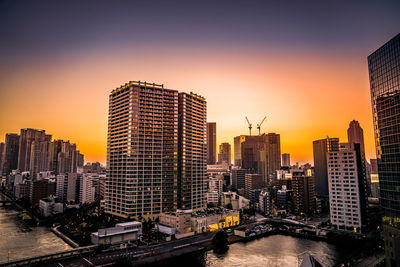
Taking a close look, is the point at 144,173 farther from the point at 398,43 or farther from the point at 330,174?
the point at 398,43

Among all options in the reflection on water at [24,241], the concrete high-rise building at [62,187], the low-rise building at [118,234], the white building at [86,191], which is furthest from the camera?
the concrete high-rise building at [62,187]

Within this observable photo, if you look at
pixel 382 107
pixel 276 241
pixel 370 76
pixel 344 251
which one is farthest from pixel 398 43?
pixel 276 241

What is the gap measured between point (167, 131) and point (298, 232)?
160 ft

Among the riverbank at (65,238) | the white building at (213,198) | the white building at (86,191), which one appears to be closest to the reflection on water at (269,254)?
the riverbank at (65,238)

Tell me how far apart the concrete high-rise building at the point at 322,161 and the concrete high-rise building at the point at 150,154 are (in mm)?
73581

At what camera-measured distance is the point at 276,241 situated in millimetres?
66500

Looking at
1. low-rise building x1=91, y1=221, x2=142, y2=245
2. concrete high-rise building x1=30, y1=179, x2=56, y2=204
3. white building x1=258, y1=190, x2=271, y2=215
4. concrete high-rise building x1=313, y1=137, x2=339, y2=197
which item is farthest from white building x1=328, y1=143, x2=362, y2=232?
concrete high-rise building x1=30, y1=179, x2=56, y2=204

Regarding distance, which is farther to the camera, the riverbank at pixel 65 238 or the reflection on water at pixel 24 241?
the riverbank at pixel 65 238

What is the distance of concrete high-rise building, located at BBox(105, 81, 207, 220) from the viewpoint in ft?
262

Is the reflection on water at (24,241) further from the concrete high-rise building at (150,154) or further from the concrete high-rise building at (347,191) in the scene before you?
the concrete high-rise building at (347,191)

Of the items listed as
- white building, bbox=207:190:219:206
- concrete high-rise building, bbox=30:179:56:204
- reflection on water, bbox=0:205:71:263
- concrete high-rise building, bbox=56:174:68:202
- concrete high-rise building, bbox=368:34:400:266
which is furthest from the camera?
concrete high-rise building, bbox=56:174:68:202

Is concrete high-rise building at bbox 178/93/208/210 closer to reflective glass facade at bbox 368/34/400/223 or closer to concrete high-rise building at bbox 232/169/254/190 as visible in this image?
reflective glass facade at bbox 368/34/400/223

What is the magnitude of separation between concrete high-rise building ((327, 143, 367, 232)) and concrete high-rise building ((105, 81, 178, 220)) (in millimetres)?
46632

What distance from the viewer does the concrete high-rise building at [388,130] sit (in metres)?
35.6
